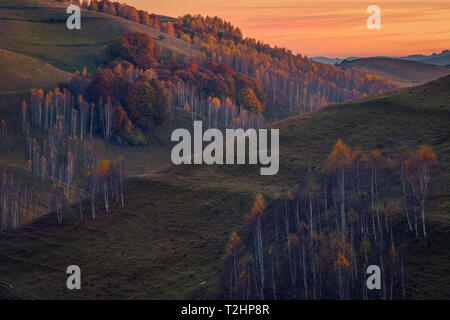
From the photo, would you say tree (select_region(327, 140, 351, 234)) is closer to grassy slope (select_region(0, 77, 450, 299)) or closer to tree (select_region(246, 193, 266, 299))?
grassy slope (select_region(0, 77, 450, 299))

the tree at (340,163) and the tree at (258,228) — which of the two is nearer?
the tree at (258,228)

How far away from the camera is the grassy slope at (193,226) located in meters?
64.6

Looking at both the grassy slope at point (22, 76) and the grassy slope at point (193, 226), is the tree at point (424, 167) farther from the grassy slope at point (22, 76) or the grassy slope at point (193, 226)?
the grassy slope at point (22, 76)

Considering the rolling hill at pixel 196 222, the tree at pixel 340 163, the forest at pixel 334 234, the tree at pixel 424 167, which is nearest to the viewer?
the forest at pixel 334 234

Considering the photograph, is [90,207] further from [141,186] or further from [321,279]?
[321,279]

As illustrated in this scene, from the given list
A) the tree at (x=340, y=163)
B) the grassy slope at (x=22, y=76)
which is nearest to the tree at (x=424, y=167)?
the tree at (x=340, y=163)

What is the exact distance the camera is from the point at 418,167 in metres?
69.9

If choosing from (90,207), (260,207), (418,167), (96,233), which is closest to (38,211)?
(90,207)

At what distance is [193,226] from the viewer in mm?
79438

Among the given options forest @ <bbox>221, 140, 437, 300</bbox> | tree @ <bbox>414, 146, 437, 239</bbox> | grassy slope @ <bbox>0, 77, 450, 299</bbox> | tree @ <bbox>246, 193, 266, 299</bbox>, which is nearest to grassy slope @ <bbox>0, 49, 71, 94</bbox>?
grassy slope @ <bbox>0, 77, 450, 299</bbox>

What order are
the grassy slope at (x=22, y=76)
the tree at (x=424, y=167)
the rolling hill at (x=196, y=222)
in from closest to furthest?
the rolling hill at (x=196, y=222), the tree at (x=424, y=167), the grassy slope at (x=22, y=76)

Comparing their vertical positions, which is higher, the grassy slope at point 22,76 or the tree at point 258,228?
the grassy slope at point 22,76

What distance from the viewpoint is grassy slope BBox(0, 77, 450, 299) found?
2542 inches

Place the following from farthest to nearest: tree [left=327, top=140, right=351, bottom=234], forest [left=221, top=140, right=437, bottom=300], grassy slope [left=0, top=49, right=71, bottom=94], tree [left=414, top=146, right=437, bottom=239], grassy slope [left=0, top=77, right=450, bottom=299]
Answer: grassy slope [left=0, top=49, right=71, bottom=94], tree [left=327, top=140, right=351, bottom=234], tree [left=414, top=146, right=437, bottom=239], grassy slope [left=0, top=77, right=450, bottom=299], forest [left=221, top=140, right=437, bottom=300]
